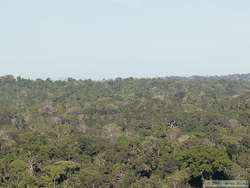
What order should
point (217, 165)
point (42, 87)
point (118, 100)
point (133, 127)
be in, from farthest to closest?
point (42, 87) < point (118, 100) < point (133, 127) < point (217, 165)

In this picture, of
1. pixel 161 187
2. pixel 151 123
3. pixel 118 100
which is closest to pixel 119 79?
pixel 118 100

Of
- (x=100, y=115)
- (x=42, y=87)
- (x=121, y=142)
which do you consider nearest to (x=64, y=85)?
(x=42, y=87)

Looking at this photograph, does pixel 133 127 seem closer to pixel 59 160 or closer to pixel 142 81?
pixel 59 160

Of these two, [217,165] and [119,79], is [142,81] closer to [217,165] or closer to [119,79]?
[119,79]

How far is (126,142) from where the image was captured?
71.7 metres

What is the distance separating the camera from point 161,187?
5725 cm

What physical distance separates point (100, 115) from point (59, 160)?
43.1 m

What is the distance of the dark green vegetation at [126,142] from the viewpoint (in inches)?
2313

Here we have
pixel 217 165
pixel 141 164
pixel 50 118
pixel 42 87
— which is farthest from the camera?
pixel 42 87

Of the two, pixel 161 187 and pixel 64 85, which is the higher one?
pixel 64 85

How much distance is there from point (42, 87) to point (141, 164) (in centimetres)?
9775

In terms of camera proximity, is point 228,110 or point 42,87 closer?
point 228,110

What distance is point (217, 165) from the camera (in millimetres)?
56281

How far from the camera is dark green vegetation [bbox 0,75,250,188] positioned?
5875 cm
